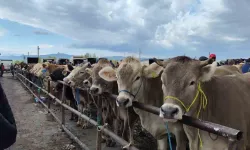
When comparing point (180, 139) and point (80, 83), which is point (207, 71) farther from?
point (80, 83)

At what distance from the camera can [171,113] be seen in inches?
105

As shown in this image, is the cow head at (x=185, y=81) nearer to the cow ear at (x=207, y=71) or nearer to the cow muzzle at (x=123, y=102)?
the cow ear at (x=207, y=71)

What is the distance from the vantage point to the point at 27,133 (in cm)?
741

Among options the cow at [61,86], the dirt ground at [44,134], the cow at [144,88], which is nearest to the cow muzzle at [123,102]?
the cow at [144,88]

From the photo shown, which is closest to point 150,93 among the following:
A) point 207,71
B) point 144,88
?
point 144,88

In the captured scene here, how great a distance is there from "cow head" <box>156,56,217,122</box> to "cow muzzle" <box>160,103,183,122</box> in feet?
0.17

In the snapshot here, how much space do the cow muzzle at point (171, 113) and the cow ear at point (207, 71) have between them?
68cm

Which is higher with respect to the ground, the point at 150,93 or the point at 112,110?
the point at 150,93

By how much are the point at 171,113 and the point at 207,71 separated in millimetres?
887

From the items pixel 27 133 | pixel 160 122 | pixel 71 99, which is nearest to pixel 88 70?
pixel 71 99

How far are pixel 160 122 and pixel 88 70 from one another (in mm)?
4114

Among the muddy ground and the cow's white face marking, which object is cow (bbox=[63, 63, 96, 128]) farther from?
the cow's white face marking

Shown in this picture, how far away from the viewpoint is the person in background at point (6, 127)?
70.6 inches

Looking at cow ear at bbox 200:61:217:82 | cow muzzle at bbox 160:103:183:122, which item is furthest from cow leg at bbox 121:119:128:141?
cow muzzle at bbox 160:103:183:122
